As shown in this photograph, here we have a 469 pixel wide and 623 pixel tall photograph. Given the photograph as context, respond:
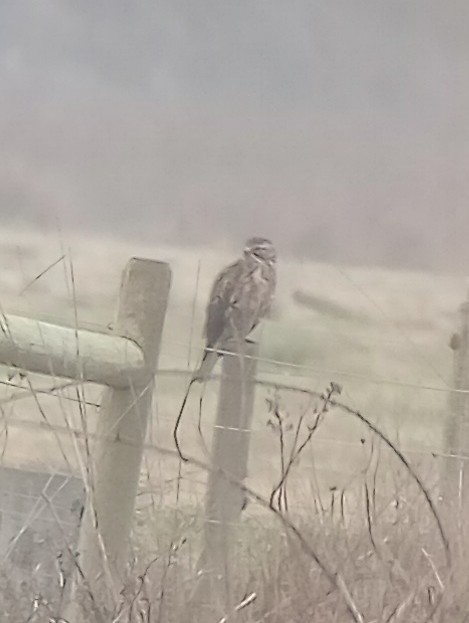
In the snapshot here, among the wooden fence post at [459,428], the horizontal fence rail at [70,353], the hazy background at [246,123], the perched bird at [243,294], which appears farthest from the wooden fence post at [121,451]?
the wooden fence post at [459,428]

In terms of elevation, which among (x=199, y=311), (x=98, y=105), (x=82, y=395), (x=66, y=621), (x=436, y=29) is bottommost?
(x=66, y=621)

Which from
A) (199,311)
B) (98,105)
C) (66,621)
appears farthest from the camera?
(98,105)

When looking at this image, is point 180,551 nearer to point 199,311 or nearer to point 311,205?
point 199,311

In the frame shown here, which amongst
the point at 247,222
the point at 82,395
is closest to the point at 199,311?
the point at 247,222

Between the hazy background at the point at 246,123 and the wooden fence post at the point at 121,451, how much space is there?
24 centimetres

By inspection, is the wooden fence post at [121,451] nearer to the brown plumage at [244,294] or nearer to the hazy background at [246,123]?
the brown plumage at [244,294]

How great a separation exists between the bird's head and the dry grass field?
1.2 inches

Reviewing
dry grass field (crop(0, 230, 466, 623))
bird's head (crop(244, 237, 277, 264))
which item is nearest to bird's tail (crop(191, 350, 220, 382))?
dry grass field (crop(0, 230, 466, 623))

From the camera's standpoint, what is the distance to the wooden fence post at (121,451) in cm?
94

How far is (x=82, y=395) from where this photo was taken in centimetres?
101

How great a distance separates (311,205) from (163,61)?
309 mm

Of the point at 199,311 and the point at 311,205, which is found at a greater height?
the point at 311,205

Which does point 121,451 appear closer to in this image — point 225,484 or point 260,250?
point 225,484

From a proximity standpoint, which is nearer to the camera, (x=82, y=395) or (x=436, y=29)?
(x=82, y=395)
